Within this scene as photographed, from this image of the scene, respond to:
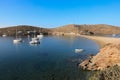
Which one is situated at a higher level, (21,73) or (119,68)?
(119,68)

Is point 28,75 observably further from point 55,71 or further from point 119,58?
point 119,58

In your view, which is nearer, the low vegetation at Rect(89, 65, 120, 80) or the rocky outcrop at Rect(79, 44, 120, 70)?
the low vegetation at Rect(89, 65, 120, 80)

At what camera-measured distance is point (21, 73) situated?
41688mm

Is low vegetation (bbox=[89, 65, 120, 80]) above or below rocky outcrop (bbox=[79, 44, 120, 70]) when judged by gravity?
above

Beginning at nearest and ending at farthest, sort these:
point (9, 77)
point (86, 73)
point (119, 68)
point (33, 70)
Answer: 1. point (119, 68)
2. point (9, 77)
3. point (86, 73)
4. point (33, 70)

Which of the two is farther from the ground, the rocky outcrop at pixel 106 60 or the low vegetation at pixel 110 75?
the low vegetation at pixel 110 75

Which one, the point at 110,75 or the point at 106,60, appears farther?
the point at 106,60

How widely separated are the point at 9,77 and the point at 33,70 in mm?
7214

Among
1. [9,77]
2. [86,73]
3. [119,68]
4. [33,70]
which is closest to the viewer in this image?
[119,68]

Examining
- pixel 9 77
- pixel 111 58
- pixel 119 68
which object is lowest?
pixel 9 77

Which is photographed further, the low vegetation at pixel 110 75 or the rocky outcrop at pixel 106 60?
the rocky outcrop at pixel 106 60

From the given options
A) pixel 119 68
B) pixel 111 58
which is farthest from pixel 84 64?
pixel 119 68

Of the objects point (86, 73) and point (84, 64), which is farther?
point (84, 64)

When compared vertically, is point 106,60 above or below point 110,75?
below
